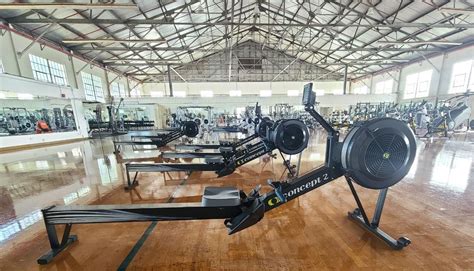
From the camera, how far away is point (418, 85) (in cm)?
1542

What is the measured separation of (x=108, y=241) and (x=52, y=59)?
13.0 metres

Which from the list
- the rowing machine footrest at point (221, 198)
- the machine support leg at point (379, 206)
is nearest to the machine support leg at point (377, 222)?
the machine support leg at point (379, 206)

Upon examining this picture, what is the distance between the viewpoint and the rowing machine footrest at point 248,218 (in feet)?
5.51

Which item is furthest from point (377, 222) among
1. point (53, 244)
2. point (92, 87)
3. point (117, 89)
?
point (117, 89)

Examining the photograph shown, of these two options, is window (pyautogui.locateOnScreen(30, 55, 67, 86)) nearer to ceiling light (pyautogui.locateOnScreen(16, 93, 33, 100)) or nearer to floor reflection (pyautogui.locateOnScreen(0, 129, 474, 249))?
ceiling light (pyautogui.locateOnScreen(16, 93, 33, 100))

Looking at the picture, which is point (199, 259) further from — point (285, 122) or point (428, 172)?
point (428, 172)

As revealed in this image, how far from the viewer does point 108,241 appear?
6.61 feet

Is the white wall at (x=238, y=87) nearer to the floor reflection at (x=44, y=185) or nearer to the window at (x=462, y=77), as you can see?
the window at (x=462, y=77)

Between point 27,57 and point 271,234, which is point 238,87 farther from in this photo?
point 271,234

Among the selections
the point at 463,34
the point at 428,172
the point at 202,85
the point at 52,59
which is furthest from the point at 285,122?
the point at 202,85

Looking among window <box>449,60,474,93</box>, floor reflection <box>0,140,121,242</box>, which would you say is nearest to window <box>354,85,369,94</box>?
window <box>449,60,474,93</box>

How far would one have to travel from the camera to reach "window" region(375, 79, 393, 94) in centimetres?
1808

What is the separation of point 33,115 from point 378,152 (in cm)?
1330

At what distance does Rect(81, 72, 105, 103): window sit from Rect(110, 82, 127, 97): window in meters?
1.78
